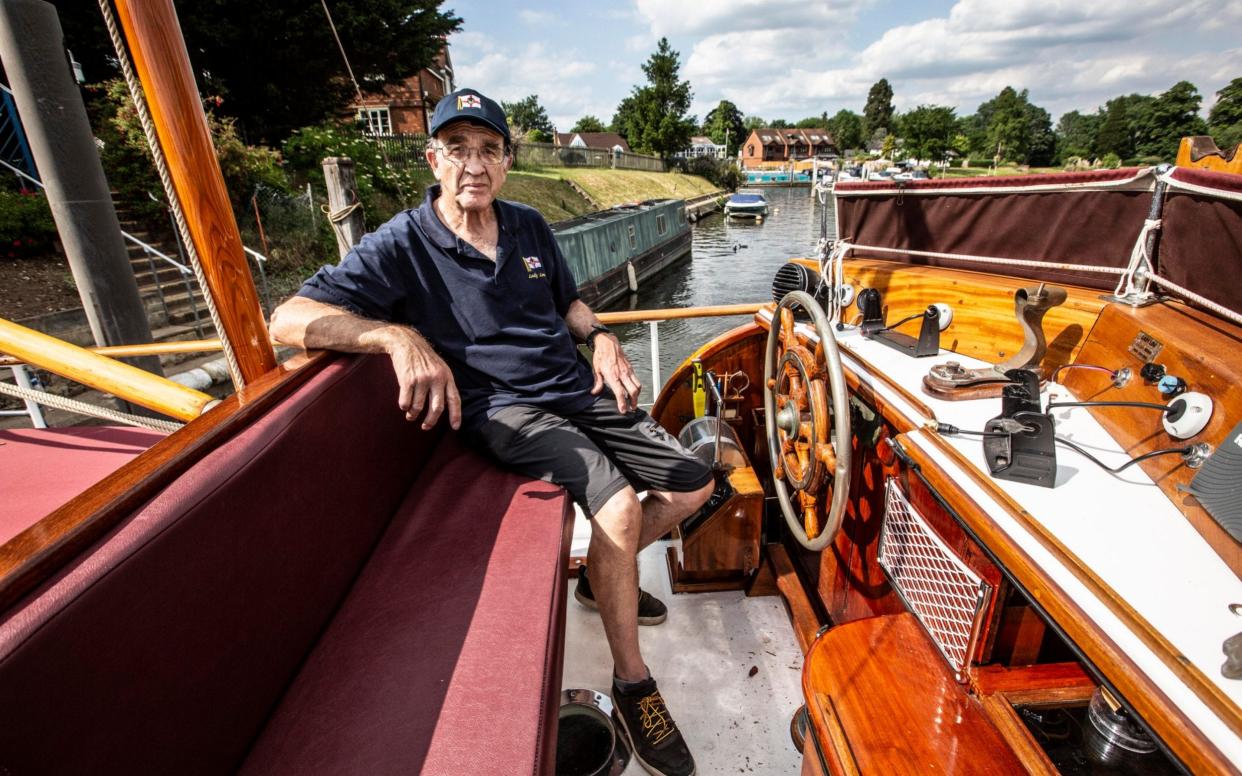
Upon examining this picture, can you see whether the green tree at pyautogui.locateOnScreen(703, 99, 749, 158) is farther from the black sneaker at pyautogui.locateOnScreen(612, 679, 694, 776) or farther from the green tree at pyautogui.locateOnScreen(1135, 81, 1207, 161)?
the black sneaker at pyautogui.locateOnScreen(612, 679, 694, 776)

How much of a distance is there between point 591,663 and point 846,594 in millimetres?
950

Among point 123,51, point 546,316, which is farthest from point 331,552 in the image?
point 123,51

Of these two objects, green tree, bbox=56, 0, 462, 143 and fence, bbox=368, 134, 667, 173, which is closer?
green tree, bbox=56, 0, 462, 143

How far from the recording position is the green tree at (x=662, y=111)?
51.8 m

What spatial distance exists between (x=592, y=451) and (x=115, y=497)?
1173 millimetres

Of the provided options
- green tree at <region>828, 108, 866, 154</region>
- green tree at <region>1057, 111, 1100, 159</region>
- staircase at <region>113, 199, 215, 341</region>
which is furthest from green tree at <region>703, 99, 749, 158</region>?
staircase at <region>113, 199, 215, 341</region>

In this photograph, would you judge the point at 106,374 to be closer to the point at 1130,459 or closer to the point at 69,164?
the point at 69,164

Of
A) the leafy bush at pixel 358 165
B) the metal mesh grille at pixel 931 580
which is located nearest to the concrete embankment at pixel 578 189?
the leafy bush at pixel 358 165

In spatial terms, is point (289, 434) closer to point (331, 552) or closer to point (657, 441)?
point (331, 552)

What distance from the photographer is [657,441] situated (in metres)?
2.03

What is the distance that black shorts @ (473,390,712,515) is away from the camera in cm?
185

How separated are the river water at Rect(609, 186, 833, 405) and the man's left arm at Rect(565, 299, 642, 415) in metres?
1.45

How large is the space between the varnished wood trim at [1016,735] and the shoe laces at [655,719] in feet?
2.86

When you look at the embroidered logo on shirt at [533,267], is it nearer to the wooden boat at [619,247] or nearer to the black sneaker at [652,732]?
the black sneaker at [652,732]
